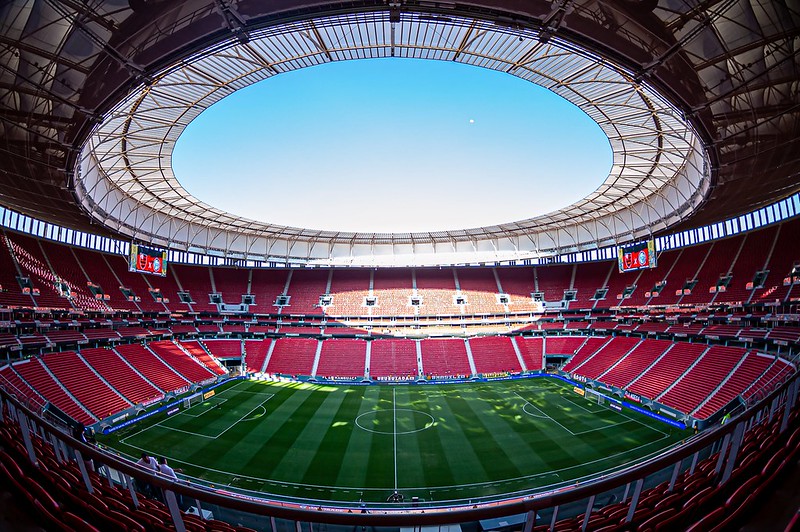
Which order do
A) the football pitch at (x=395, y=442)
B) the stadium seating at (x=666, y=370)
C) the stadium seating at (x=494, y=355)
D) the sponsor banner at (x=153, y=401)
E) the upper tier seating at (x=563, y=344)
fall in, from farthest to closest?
the upper tier seating at (x=563, y=344), the stadium seating at (x=494, y=355), the stadium seating at (x=666, y=370), the sponsor banner at (x=153, y=401), the football pitch at (x=395, y=442)

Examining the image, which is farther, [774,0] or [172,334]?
[172,334]

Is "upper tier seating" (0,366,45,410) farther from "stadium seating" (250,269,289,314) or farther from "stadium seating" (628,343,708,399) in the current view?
"stadium seating" (628,343,708,399)

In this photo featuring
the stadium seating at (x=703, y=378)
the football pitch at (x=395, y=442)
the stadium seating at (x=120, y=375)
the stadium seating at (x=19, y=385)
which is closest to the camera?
the football pitch at (x=395, y=442)

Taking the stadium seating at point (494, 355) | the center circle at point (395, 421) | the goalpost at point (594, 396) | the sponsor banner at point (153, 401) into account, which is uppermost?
the stadium seating at point (494, 355)

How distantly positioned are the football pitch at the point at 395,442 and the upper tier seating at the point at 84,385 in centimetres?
304

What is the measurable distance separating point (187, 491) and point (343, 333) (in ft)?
163

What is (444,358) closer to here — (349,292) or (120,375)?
(349,292)

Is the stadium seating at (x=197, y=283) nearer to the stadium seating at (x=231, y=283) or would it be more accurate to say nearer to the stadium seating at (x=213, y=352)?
the stadium seating at (x=231, y=283)

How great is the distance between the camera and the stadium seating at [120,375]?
31927mm

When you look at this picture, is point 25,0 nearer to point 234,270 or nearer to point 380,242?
point 380,242

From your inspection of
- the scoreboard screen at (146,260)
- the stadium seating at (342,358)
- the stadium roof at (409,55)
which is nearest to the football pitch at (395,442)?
the stadium seating at (342,358)

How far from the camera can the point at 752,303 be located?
34688 millimetres

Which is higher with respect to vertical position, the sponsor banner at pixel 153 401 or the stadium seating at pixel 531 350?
the stadium seating at pixel 531 350

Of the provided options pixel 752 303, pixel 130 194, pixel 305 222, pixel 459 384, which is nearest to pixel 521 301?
pixel 459 384
